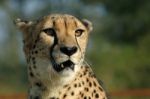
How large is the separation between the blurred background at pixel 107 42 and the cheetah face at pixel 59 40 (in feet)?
49.5

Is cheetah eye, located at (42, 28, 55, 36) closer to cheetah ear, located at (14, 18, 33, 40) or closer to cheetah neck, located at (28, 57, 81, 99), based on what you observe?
cheetah neck, located at (28, 57, 81, 99)

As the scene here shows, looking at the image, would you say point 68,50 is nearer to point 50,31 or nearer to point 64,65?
point 64,65

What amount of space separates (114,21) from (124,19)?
0.46 m

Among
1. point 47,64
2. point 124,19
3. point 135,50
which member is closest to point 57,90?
point 47,64

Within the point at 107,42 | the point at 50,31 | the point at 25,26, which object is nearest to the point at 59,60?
the point at 50,31

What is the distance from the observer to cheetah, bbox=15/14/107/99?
17.5 feet

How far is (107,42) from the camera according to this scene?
24438mm

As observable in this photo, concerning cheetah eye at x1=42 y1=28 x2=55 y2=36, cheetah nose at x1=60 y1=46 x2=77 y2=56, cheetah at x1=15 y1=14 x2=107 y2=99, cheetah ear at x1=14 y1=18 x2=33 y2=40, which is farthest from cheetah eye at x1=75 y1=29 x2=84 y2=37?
cheetah ear at x1=14 y1=18 x2=33 y2=40

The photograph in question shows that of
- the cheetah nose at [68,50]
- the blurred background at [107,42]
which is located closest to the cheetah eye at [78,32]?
the cheetah nose at [68,50]

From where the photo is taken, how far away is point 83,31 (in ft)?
18.6

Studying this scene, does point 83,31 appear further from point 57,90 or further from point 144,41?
point 144,41

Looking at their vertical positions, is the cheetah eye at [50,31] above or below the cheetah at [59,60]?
above

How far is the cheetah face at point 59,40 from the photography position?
530cm

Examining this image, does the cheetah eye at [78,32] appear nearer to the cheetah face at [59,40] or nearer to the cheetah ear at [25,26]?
the cheetah face at [59,40]
